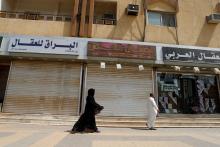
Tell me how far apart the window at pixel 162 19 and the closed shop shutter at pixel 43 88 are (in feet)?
18.2

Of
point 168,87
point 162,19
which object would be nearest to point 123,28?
point 162,19

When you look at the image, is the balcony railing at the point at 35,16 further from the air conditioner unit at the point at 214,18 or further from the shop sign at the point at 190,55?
the air conditioner unit at the point at 214,18

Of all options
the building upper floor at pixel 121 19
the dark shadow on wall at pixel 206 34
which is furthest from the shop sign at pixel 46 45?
the dark shadow on wall at pixel 206 34

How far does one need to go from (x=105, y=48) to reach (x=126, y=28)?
2258 mm

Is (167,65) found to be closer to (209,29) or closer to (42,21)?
(209,29)

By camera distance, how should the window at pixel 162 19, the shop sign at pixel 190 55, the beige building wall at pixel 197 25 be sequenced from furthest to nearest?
the window at pixel 162 19
the beige building wall at pixel 197 25
the shop sign at pixel 190 55

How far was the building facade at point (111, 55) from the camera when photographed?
12.7 m

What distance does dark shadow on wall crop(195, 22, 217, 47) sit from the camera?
49.4ft

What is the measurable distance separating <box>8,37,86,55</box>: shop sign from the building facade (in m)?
0.05

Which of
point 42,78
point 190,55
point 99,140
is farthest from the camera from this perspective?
point 190,55

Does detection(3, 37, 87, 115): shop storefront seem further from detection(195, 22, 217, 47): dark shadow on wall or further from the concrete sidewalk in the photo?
detection(195, 22, 217, 47): dark shadow on wall

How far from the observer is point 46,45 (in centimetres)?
1275

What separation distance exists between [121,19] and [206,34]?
534 cm

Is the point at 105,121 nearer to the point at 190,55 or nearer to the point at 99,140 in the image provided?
the point at 99,140
